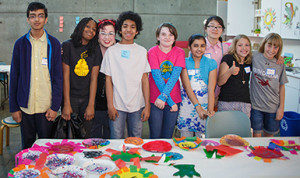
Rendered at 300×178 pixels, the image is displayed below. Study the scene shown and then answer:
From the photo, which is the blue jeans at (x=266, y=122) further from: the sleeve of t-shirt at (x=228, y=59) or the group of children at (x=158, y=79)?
the sleeve of t-shirt at (x=228, y=59)

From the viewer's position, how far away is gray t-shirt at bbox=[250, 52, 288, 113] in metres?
2.52

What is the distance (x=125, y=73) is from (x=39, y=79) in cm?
71

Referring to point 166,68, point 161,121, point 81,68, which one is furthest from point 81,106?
point 166,68

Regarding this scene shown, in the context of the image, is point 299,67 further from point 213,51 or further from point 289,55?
point 213,51

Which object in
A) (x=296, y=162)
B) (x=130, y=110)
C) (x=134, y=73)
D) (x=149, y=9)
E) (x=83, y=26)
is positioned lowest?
(x=296, y=162)

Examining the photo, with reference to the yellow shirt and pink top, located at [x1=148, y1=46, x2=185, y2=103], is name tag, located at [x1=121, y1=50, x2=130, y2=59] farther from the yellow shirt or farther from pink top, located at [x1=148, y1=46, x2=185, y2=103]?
the yellow shirt

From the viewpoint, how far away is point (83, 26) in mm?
2303

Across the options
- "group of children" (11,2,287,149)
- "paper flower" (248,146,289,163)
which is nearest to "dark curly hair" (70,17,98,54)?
"group of children" (11,2,287,149)

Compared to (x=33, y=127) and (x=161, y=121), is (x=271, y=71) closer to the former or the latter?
(x=161, y=121)

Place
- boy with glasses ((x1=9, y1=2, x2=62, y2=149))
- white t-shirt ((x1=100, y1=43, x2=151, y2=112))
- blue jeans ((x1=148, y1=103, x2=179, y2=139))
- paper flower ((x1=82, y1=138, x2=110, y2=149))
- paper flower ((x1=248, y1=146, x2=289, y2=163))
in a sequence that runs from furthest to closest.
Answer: blue jeans ((x1=148, y1=103, x2=179, y2=139)) → white t-shirt ((x1=100, y1=43, x2=151, y2=112)) → boy with glasses ((x1=9, y1=2, x2=62, y2=149)) → paper flower ((x1=82, y1=138, x2=110, y2=149)) → paper flower ((x1=248, y1=146, x2=289, y2=163))

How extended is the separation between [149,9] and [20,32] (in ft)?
11.2

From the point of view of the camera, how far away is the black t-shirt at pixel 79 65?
228 cm

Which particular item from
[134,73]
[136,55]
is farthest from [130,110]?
[136,55]

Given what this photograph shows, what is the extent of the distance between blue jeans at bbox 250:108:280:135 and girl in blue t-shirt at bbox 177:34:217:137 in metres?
0.55
